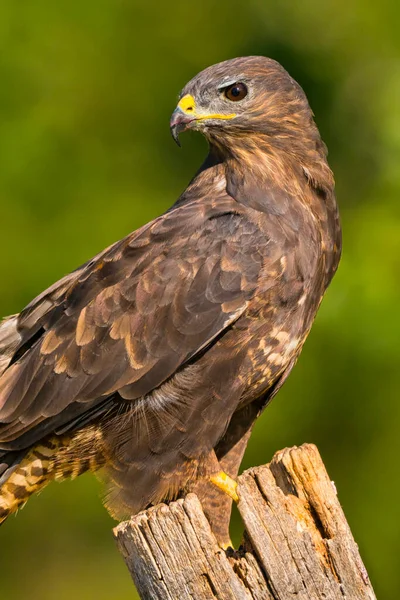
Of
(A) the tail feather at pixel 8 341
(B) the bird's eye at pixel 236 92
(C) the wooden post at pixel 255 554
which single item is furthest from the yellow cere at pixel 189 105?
(C) the wooden post at pixel 255 554

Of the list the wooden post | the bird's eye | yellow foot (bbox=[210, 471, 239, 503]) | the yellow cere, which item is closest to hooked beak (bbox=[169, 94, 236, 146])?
the yellow cere

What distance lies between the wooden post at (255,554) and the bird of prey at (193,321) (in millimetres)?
554

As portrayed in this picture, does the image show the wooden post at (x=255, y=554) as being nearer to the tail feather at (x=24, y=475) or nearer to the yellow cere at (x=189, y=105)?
the tail feather at (x=24, y=475)

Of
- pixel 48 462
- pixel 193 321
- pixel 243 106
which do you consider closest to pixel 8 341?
pixel 48 462

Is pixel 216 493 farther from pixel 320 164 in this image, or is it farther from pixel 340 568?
pixel 320 164

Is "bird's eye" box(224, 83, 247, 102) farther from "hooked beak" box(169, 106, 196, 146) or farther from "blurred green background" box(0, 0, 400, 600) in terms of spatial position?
"blurred green background" box(0, 0, 400, 600)

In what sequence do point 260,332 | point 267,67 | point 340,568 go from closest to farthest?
point 340,568 < point 260,332 < point 267,67

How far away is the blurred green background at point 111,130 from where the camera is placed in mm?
7301

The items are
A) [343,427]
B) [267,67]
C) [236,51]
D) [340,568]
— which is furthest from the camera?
[236,51]

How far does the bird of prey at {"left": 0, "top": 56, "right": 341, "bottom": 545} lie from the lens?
4273mm

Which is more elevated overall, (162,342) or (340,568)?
(162,342)

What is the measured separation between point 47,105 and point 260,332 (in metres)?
3.87

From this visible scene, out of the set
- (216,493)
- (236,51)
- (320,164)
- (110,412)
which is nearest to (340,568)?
(216,493)

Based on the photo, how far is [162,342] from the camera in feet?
14.2
